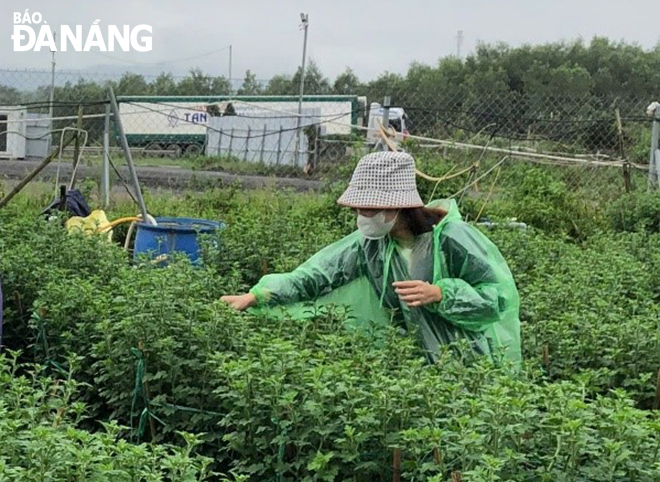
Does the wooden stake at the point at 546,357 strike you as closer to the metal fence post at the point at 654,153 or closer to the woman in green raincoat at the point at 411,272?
the woman in green raincoat at the point at 411,272

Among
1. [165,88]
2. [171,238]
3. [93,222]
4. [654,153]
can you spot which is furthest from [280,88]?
[171,238]

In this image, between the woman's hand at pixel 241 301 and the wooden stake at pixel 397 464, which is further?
the woman's hand at pixel 241 301

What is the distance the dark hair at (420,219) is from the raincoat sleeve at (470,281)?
0.34 feet

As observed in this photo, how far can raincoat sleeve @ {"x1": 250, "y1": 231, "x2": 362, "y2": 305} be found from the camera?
12.6 feet

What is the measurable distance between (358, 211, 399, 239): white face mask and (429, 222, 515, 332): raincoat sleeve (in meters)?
0.21

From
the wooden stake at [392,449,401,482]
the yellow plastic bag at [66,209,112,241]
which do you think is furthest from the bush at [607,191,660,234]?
the wooden stake at [392,449,401,482]

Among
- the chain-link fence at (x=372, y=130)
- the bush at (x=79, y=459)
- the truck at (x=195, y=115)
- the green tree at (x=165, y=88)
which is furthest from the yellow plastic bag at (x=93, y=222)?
the green tree at (x=165, y=88)

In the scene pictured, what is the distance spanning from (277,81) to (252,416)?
63.8 ft

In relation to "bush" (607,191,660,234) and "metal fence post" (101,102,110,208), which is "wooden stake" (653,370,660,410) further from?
"metal fence post" (101,102,110,208)

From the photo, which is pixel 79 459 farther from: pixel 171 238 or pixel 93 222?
pixel 93 222

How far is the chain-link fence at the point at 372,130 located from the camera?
990cm

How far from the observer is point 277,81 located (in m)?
21.9

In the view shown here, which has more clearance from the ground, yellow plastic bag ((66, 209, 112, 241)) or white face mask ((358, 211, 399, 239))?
A: white face mask ((358, 211, 399, 239))

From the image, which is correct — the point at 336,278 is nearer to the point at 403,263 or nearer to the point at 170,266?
the point at 403,263
